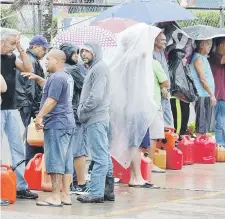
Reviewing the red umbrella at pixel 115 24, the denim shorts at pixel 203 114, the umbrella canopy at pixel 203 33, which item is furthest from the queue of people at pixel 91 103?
the red umbrella at pixel 115 24

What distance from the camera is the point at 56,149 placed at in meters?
9.97

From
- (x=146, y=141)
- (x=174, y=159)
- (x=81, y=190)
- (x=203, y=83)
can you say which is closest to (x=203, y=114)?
(x=203, y=83)

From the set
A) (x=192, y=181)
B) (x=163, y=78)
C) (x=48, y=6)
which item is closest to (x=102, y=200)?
(x=192, y=181)

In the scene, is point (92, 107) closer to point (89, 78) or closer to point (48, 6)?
point (89, 78)

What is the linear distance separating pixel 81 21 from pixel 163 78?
1.85 metres

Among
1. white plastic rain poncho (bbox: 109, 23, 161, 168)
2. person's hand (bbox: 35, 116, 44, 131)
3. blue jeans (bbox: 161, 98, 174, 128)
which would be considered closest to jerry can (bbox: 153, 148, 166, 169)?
blue jeans (bbox: 161, 98, 174, 128)

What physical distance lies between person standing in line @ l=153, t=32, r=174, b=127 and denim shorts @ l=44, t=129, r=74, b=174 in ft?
12.1

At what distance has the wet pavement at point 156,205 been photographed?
31.1ft

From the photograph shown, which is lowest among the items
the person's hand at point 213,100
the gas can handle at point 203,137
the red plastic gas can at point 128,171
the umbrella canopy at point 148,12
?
the red plastic gas can at point 128,171

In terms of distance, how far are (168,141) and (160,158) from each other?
0.91 feet

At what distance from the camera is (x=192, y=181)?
40.9ft

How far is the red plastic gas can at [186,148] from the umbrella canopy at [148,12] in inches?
71.6

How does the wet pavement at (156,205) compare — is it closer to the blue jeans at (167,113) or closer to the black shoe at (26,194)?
the black shoe at (26,194)

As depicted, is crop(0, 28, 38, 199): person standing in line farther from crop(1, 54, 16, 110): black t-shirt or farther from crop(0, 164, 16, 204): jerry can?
crop(0, 164, 16, 204): jerry can
